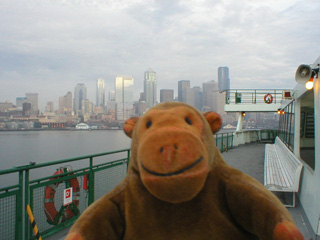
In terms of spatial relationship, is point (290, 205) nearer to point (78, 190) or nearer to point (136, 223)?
point (78, 190)

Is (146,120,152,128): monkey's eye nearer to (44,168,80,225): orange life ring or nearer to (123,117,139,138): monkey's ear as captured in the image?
(123,117,139,138): monkey's ear

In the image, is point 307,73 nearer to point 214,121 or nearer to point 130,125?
point 214,121

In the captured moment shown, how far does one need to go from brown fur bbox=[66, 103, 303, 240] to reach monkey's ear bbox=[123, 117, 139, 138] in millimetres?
112

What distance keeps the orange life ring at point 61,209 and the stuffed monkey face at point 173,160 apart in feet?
10.2

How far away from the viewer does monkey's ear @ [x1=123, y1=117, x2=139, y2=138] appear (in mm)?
2035

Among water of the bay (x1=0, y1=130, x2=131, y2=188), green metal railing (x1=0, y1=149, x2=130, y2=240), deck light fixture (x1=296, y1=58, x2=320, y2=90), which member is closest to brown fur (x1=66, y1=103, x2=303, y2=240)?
green metal railing (x1=0, y1=149, x2=130, y2=240)

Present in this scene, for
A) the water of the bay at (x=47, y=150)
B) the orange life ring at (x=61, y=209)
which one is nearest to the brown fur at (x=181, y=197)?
the orange life ring at (x=61, y=209)

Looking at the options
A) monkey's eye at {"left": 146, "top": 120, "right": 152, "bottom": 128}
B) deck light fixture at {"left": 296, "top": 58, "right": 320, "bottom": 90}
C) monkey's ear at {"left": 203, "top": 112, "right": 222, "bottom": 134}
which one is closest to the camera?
monkey's eye at {"left": 146, "top": 120, "right": 152, "bottom": 128}

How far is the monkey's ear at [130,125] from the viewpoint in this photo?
204 centimetres

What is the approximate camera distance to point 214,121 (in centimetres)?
201

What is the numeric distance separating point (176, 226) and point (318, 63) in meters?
3.59

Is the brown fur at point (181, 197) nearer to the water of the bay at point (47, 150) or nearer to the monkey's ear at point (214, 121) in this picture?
the monkey's ear at point (214, 121)

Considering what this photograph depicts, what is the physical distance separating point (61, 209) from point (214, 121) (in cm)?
342

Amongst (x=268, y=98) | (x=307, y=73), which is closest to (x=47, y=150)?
(x=268, y=98)
